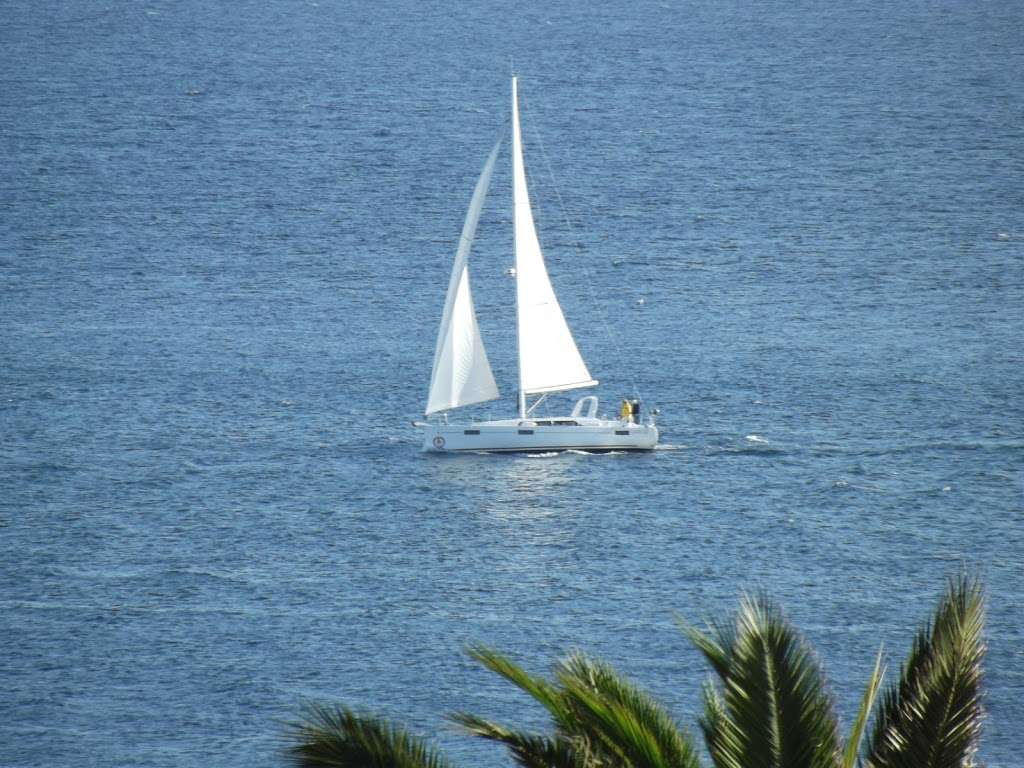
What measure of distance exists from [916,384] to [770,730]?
67.2m

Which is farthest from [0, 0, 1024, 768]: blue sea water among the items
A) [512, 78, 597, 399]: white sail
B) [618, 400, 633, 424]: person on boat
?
[512, 78, 597, 399]: white sail

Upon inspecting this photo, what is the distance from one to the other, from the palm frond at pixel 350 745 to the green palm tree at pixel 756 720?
1 centimetres

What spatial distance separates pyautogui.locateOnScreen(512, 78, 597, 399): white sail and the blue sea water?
441cm

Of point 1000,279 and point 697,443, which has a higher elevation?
point 1000,279

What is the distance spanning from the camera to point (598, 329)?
317 feet

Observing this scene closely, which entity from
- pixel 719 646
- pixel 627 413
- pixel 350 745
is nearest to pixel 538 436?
pixel 627 413

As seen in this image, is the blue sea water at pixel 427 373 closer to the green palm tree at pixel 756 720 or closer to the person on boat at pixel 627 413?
the person on boat at pixel 627 413

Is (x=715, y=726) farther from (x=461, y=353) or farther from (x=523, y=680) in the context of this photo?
(x=461, y=353)

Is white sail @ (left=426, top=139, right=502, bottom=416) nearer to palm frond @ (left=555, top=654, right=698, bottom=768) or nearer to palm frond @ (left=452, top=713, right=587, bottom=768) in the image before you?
palm frond @ (left=555, top=654, right=698, bottom=768)

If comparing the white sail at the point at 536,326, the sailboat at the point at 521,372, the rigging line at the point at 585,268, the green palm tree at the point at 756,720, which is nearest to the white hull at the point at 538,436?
the sailboat at the point at 521,372

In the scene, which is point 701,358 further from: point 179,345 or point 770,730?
Result: point 770,730

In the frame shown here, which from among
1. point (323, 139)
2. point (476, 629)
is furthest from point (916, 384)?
point (323, 139)

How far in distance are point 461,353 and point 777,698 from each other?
179 ft

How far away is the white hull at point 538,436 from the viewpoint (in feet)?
237
